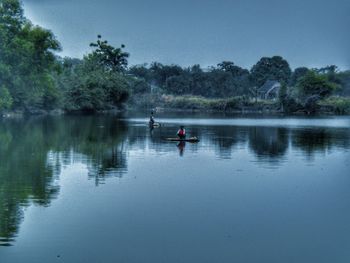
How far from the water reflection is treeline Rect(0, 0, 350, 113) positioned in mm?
20981

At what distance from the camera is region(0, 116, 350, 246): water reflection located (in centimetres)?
1828

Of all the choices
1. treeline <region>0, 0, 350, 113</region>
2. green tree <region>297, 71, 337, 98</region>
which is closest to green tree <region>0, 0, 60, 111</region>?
treeline <region>0, 0, 350, 113</region>

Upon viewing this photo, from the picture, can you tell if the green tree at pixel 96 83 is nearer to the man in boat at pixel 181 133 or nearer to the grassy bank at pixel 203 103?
the grassy bank at pixel 203 103

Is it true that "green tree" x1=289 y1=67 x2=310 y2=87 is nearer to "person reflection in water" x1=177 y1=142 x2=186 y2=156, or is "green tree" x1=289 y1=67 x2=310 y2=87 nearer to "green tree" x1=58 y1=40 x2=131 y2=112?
"green tree" x1=58 y1=40 x2=131 y2=112

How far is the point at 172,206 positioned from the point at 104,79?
87.6 m

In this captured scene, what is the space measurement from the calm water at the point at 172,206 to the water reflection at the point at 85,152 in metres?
0.07

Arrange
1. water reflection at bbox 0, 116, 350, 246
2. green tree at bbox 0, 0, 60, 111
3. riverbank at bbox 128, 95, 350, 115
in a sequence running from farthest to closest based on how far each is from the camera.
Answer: riverbank at bbox 128, 95, 350, 115 → green tree at bbox 0, 0, 60, 111 → water reflection at bbox 0, 116, 350, 246

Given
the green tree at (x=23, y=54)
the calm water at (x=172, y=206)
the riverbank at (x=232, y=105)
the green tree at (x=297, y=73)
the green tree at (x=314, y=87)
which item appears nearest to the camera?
the calm water at (x=172, y=206)

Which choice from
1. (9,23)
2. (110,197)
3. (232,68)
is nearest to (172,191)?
(110,197)

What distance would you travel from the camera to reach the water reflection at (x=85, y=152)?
60.0 ft

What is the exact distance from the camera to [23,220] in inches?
599

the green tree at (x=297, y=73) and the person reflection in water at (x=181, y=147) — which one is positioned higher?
the green tree at (x=297, y=73)

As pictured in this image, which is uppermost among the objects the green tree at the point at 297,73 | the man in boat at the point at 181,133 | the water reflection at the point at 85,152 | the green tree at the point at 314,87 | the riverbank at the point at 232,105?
the green tree at the point at 297,73

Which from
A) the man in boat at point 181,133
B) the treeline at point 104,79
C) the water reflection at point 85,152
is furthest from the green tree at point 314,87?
the man in boat at point 181,133
